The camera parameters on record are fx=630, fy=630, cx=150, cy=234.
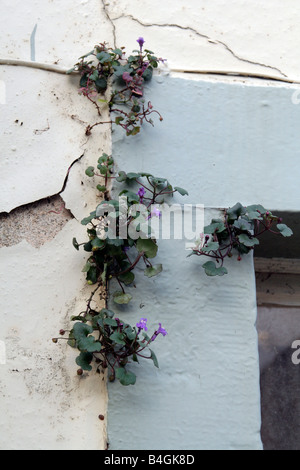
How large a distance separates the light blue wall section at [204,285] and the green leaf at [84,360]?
10cm

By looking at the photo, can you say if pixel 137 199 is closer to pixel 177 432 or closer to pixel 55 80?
pixel 55 80

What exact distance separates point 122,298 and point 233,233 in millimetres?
402

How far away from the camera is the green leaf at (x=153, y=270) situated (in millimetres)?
1810

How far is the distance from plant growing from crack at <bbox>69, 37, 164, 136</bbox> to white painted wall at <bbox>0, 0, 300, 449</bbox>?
0.13 ft

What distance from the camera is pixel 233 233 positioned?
191cm

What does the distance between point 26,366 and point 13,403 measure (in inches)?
4.1

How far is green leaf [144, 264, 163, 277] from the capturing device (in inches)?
71.2

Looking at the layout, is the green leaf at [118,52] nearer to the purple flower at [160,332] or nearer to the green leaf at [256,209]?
the green leaf at [256,209]

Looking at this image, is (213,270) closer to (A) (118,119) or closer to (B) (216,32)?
(A) (118,119)

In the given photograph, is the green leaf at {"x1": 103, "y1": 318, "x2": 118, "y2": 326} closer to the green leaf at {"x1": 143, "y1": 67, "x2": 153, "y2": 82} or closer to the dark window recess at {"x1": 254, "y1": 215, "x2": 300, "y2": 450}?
the dark window recess at {"x1": 254, "y1": 215, "x2": 300, "y2": 450}

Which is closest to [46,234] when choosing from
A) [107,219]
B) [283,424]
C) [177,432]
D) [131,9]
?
[107,219]

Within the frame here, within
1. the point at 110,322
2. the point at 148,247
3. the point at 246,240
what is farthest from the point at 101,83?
the point at 110,322

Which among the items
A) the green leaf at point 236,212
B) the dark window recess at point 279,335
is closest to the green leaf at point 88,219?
the green leaf at point 236,212

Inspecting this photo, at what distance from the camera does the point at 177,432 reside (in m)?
1.72
